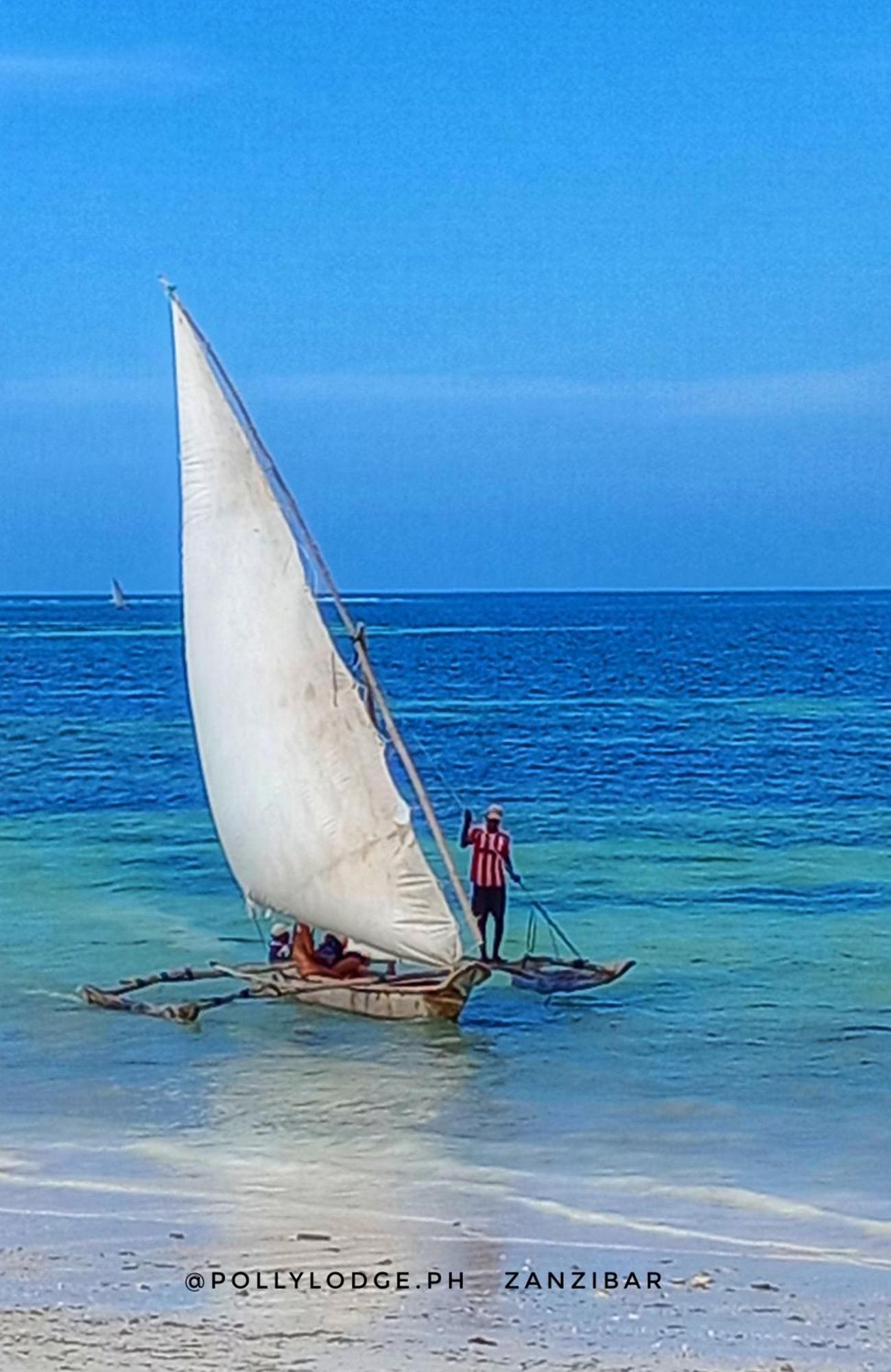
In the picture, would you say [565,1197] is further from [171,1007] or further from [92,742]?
[92,742]

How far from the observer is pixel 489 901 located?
63.4 ft

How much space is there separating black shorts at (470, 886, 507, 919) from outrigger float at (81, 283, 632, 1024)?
144cm

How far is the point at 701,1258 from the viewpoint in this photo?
11.5 meters

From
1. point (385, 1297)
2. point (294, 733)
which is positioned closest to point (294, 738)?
point (294, 733)

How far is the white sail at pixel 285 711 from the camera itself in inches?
683

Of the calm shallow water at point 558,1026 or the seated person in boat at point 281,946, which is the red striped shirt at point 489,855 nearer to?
the calm shallow water at point 558,1026

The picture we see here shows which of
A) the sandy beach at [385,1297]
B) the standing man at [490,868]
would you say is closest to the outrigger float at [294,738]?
the standing man at [490,868]

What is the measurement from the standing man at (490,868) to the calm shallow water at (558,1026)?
791 millimetres

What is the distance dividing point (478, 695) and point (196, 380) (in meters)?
55.3

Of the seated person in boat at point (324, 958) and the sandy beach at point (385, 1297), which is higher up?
the seated person in boat at point (324, 958)

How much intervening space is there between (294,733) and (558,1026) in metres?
3.09

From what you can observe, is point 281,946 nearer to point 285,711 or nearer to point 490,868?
point 490,868

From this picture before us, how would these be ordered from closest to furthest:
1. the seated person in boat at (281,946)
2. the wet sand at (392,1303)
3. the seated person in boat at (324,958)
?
1. the wet sand at (392,1303)
2. the seated person in boat at (324,958)
3. the seated person in boat at (281,946)

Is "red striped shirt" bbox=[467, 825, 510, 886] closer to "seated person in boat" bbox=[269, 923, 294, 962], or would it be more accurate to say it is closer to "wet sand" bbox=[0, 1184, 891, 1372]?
"seated person in boat" bbox=[269, 923, 294, 962]
